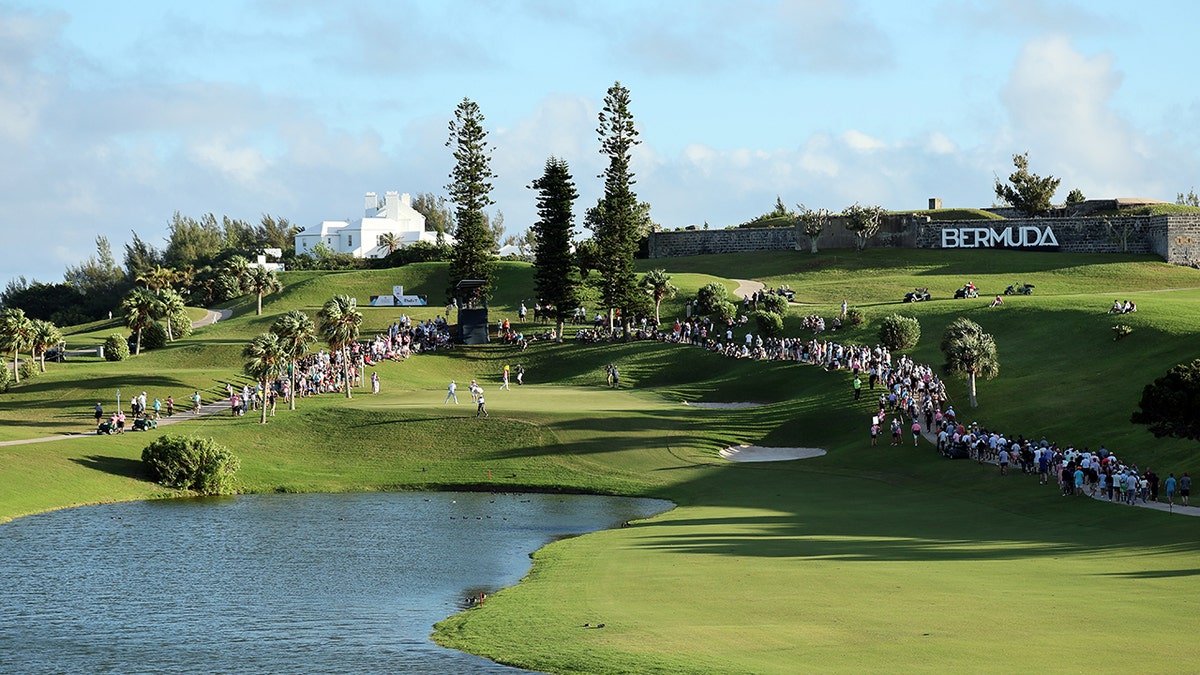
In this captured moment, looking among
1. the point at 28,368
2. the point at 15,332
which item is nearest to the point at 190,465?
the point at 15,332

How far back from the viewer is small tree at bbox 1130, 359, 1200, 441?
40719 mm

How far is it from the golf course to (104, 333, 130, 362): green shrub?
4.39 feet

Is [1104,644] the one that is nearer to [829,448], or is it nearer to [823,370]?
[829,448]

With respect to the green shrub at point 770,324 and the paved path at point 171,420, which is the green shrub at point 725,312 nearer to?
the green shrub at point 770,324

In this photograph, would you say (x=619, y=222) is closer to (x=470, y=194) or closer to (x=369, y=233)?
(x=470, y=194)

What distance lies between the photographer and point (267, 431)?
62.5 metres

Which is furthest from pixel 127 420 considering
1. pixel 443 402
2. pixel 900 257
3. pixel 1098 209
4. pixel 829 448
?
pixel 1098 209

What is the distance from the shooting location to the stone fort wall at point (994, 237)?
370 feet

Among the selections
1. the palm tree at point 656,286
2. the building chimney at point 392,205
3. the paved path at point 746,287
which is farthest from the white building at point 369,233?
the palm tree at point 656,286

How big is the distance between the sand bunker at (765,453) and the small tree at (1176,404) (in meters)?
18.7

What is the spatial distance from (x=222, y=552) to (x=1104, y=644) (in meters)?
26.7

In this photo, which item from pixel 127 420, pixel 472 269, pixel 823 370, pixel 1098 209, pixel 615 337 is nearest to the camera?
pixel 127 420

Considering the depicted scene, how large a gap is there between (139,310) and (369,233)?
94289 mm

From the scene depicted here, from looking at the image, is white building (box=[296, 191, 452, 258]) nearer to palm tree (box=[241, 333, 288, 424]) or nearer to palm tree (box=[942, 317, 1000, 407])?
palm tree (box=[241, 333, 288, 424])
